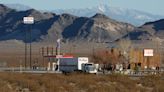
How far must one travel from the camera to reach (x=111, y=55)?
117m

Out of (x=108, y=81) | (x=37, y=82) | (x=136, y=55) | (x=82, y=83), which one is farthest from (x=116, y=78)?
(x=136, y=55)

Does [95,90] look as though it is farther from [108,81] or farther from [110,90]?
[108,81]

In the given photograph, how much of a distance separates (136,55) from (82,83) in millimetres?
77107

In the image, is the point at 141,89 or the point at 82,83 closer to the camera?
the point at 141,89

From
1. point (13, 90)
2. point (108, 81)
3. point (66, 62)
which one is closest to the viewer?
point (13, 90)

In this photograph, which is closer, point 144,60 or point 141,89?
point 141,89

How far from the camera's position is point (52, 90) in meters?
36.0

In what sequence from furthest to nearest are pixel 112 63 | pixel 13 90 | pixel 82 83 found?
pixel 112 63 → pixel 82 83 → pixel 13 90

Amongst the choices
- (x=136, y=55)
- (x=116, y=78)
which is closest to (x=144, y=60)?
(x=136, y=55)

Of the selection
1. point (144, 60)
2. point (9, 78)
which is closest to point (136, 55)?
point (144, 60)

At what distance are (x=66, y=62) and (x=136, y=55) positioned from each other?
33948mm

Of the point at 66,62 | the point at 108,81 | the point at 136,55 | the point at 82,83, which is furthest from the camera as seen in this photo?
the point at 136,55

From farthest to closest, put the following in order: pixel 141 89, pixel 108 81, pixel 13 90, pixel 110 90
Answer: pixel 108 81
pixel 141 89
pixel 110 90
pixel 13 90

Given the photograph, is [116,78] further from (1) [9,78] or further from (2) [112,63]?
(2) [112,63]
